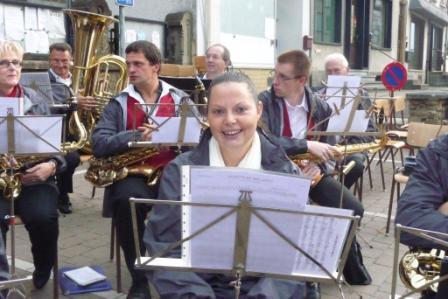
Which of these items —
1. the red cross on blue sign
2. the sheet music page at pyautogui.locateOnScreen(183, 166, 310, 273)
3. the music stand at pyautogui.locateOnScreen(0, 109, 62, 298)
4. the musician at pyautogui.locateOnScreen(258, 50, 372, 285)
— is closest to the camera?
the sheet music page at pyautogui.locateOnScreen(183, 166, 310, 273)

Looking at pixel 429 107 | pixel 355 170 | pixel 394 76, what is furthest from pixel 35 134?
pixel 429 107

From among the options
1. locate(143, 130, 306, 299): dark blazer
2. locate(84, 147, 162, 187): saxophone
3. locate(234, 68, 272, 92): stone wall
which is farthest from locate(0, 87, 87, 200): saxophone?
locate(234, 68, 272, 92): stone wall

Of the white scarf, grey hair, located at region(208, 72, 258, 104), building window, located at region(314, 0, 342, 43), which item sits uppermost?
building window, located at region(314, 0, 342, 43)

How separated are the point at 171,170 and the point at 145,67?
1.40 metres

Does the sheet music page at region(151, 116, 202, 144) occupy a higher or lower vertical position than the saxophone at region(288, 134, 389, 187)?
higher

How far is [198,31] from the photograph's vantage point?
34.1 feet

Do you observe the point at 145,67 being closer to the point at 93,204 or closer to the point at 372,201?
the point at 93,204

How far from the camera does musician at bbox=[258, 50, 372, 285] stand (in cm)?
325

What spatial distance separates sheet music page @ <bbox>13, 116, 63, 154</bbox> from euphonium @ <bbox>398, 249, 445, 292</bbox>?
1811 mm

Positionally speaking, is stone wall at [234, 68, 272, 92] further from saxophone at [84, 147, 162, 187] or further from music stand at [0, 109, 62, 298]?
music stand at [0, 109, 62, 298]

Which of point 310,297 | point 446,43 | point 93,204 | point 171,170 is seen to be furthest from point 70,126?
point 446,43

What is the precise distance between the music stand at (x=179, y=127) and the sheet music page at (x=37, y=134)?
1.35ft

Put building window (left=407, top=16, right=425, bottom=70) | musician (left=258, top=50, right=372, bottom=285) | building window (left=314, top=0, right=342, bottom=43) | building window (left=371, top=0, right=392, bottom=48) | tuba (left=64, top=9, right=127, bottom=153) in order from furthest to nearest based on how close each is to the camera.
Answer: building window (left=407, top=16, right=425, bottom=70) → building window (left=371, top=0, right=392, bottom=48) → building window (left=314, top=0, right=342, bottom=43) → tuba (left=64, top=9, right=127, bottom=153) → musician (left=258, top=50, right=372, bottom=285)

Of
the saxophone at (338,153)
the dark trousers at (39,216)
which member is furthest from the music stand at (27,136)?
the saxophone at (338,153)
